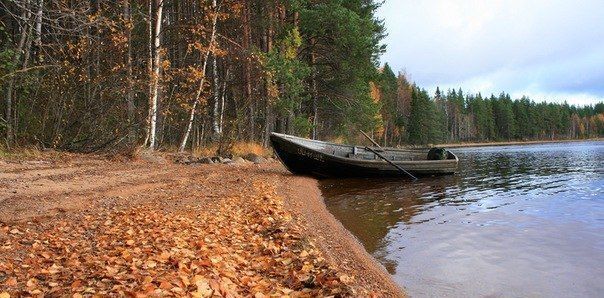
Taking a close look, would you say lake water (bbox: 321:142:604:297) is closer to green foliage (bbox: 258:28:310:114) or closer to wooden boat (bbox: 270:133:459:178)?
wooden boat (bbox: 270:133:459:178)

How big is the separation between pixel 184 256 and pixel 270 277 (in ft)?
3.04

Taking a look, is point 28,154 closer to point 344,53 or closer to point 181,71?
point 181,71

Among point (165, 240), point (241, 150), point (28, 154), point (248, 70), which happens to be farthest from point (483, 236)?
point (248, 70)

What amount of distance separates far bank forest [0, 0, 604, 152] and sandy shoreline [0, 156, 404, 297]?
288 cm

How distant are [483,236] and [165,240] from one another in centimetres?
544

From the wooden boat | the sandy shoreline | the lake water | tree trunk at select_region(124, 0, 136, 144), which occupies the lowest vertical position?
the lake water

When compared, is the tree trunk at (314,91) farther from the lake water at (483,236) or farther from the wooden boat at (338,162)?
the lake water at (483,236)

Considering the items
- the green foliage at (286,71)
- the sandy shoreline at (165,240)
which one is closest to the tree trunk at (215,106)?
the green foliage at (286,71)

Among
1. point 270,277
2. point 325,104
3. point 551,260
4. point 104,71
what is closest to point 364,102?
point 325,104

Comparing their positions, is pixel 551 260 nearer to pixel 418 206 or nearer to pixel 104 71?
pixel 418 206

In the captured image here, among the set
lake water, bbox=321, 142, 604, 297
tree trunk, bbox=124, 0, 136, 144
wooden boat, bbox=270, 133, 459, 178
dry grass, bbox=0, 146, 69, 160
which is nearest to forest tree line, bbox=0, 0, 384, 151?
tree trunk, bbox=124, 0, 136, 144

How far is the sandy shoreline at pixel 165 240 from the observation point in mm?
3984

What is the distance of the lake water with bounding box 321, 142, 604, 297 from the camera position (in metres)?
5.53

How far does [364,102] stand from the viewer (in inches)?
1276
